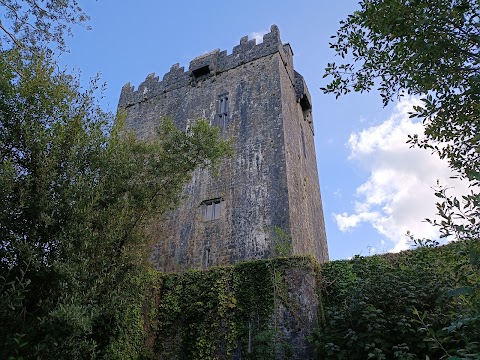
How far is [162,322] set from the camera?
9.28 meters

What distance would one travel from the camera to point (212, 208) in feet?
45.6

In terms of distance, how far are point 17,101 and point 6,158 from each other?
128cm

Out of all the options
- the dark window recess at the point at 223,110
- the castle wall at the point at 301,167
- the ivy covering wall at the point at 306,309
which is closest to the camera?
the ivy covering wall at the point at 306,309

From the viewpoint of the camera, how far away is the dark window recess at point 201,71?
58.0 feet

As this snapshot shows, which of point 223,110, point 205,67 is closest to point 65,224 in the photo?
point 223,110

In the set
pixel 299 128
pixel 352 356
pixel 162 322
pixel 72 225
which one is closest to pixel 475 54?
pixel 352 356

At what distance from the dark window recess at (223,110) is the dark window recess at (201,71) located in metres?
2.12

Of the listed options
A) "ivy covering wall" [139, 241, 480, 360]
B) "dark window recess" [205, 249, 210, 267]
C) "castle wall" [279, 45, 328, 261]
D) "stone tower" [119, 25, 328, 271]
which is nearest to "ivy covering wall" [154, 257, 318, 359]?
"ivy covering wall" [139, 241, 480, 360]

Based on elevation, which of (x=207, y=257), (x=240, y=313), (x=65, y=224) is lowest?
(x=240, y=313)

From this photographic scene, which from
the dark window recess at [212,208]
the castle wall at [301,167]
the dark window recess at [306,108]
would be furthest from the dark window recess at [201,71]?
the dark window recess at [212,208]

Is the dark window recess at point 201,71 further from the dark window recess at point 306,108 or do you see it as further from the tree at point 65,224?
the tree at point 65,224

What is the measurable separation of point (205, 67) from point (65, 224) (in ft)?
42.4

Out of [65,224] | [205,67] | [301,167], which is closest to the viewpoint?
[65,224]

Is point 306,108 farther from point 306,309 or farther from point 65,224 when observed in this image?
point 65,224
